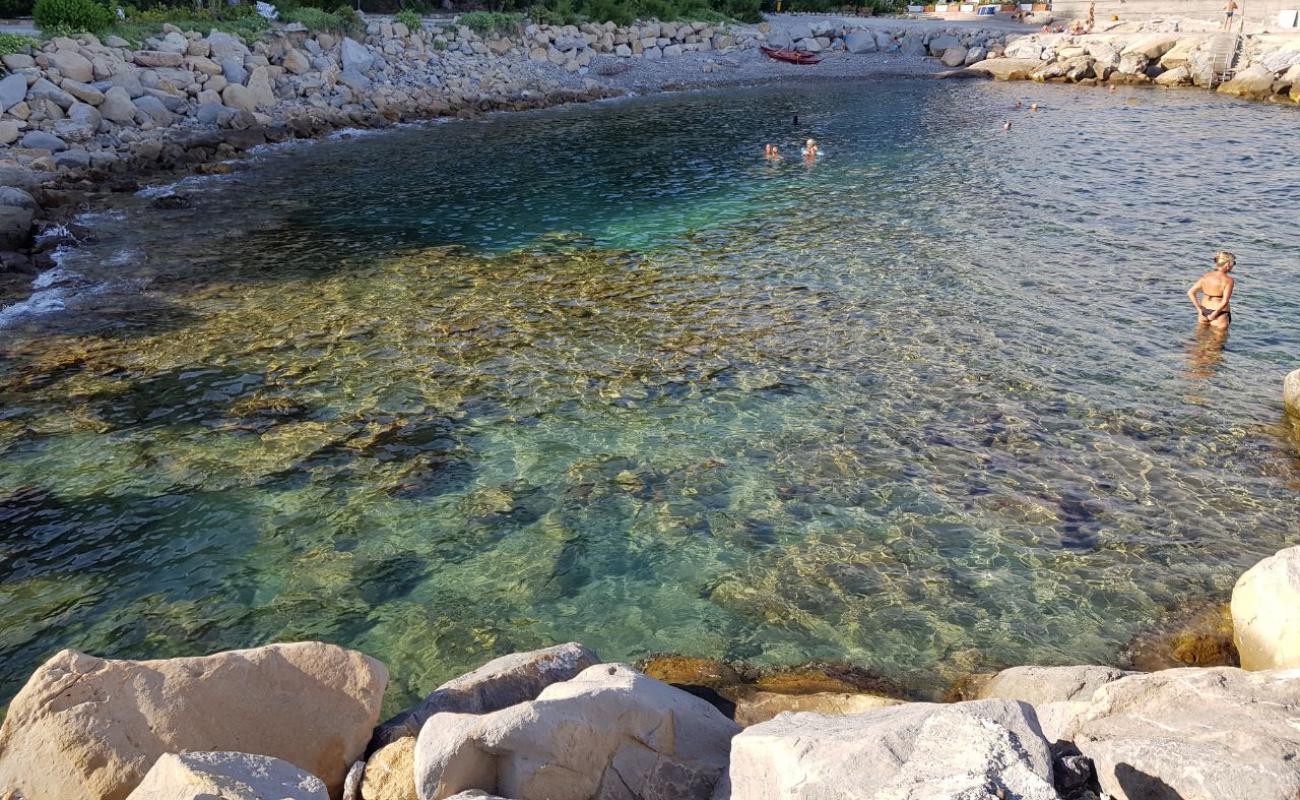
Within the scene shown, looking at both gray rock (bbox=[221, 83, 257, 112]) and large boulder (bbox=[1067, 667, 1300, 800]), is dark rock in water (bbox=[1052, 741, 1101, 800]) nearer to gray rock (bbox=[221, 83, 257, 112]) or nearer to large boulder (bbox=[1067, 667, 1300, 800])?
large boulder (bbox=[1067, 667, 1300, 800])

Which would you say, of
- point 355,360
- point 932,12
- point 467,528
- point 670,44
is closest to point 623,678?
point 467,528

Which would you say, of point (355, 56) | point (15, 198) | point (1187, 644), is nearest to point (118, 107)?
point (15, 198)

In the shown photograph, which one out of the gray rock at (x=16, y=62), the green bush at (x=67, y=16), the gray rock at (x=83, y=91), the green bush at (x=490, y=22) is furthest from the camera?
the green bush at (x=490, y=22)

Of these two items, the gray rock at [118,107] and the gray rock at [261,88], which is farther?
the gray rock at [261,88]

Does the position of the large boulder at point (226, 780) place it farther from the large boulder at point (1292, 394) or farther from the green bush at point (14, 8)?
the green bush at point (14, 8)

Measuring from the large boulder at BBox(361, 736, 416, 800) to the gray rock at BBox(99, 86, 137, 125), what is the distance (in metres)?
36.4

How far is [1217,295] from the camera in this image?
46.0 feet

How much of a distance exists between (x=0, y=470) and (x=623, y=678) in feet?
34.2

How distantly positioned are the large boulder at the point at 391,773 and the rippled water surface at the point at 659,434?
77.9 inches

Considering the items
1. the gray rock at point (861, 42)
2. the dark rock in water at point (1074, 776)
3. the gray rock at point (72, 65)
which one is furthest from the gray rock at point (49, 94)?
the gray rock at point (861, 42)

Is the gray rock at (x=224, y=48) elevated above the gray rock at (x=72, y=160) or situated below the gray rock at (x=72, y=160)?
above

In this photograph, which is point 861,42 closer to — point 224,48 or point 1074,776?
point 224,48

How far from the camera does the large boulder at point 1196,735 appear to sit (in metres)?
4.36

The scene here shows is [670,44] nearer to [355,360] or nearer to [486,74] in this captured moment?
[486,74]
